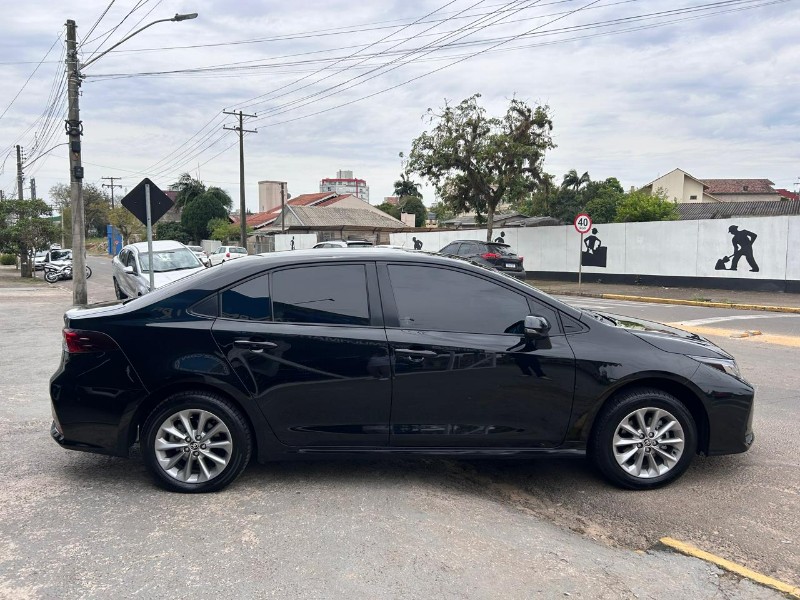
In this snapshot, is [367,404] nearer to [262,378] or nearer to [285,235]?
Result: [262,378]

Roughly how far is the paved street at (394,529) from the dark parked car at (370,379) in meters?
0.29

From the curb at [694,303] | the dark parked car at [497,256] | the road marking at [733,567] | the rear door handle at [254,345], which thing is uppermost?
the dark parked car at [497,256]

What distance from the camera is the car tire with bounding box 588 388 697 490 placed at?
13.8 ft

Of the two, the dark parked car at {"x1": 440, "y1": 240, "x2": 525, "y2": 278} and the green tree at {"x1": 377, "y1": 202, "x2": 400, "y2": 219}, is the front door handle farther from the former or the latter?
the green tree at {"x1": 377, "y1": 202, "x2": 400, "y2": 219}

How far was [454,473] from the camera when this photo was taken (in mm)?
4586

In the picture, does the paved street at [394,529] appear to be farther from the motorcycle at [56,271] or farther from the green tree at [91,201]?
the green tree at [91,201]

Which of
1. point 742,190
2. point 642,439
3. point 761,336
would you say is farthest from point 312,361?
point 742,190

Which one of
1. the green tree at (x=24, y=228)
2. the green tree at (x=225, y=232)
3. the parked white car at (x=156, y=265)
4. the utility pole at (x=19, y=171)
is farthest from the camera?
the green tree at (x=225, y=232)

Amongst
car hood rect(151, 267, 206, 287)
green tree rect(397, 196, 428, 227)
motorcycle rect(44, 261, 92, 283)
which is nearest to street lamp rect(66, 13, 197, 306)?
car hood rect(151, 267, 206, 287)

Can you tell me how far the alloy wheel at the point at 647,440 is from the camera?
421 cm

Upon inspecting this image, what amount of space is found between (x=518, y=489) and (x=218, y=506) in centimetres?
202

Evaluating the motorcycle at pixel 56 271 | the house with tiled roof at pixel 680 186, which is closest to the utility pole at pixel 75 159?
the motorcycle at pixel 56 271

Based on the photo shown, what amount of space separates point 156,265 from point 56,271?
18.7 meters

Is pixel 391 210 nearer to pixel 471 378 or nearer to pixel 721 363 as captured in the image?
pixel 721 363
